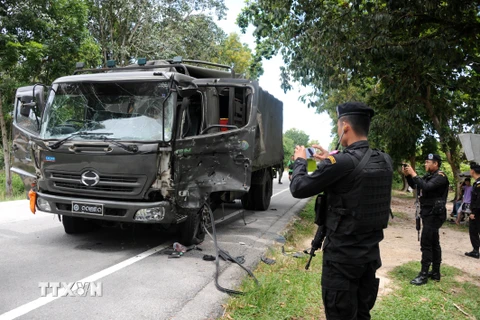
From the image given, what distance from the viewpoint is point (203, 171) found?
5.54 m

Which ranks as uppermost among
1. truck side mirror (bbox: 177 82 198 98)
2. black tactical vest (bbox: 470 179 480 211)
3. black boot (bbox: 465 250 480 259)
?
truck side mirror (bbox: 177 82 198 98)

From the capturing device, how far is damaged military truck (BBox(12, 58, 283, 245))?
4988 millimetres

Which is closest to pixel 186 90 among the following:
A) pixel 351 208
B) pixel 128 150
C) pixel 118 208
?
pixel 128 150

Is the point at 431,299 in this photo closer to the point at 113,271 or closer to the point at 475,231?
the point at 475,231

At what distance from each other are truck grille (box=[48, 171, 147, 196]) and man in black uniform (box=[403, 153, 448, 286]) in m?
3.48

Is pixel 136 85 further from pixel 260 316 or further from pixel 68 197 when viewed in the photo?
pixel 260 316

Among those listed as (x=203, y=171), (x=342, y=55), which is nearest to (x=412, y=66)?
(x=342, y=55)

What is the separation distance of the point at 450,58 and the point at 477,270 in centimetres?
445

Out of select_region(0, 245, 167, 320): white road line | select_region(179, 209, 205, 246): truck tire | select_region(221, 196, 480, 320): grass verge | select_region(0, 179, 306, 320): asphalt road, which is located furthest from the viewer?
select_region(179, 209, 205, 246): truck tire

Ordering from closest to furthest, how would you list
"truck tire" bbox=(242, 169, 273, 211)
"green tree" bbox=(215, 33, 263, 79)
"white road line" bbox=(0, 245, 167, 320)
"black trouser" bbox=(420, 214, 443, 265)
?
1. "white road line" bbox=(0, 245, 167, 320)
2. "black trouser" bbox=(420, 214, 443, 265)
3. "truck tire" bbox=(242, 169, 273, 211)
4. "green tree" bbox=(215, 33, 263, 79)

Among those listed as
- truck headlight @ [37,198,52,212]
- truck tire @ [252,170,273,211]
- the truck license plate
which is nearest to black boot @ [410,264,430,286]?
the truck license plate

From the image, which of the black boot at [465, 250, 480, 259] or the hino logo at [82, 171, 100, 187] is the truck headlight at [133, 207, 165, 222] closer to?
the hino logo at [82, 171, 100, 187]

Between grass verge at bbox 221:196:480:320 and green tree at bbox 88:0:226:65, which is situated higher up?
green tree at bbox 88:0:226:65

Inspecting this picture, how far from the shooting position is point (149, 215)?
4.98 meters
